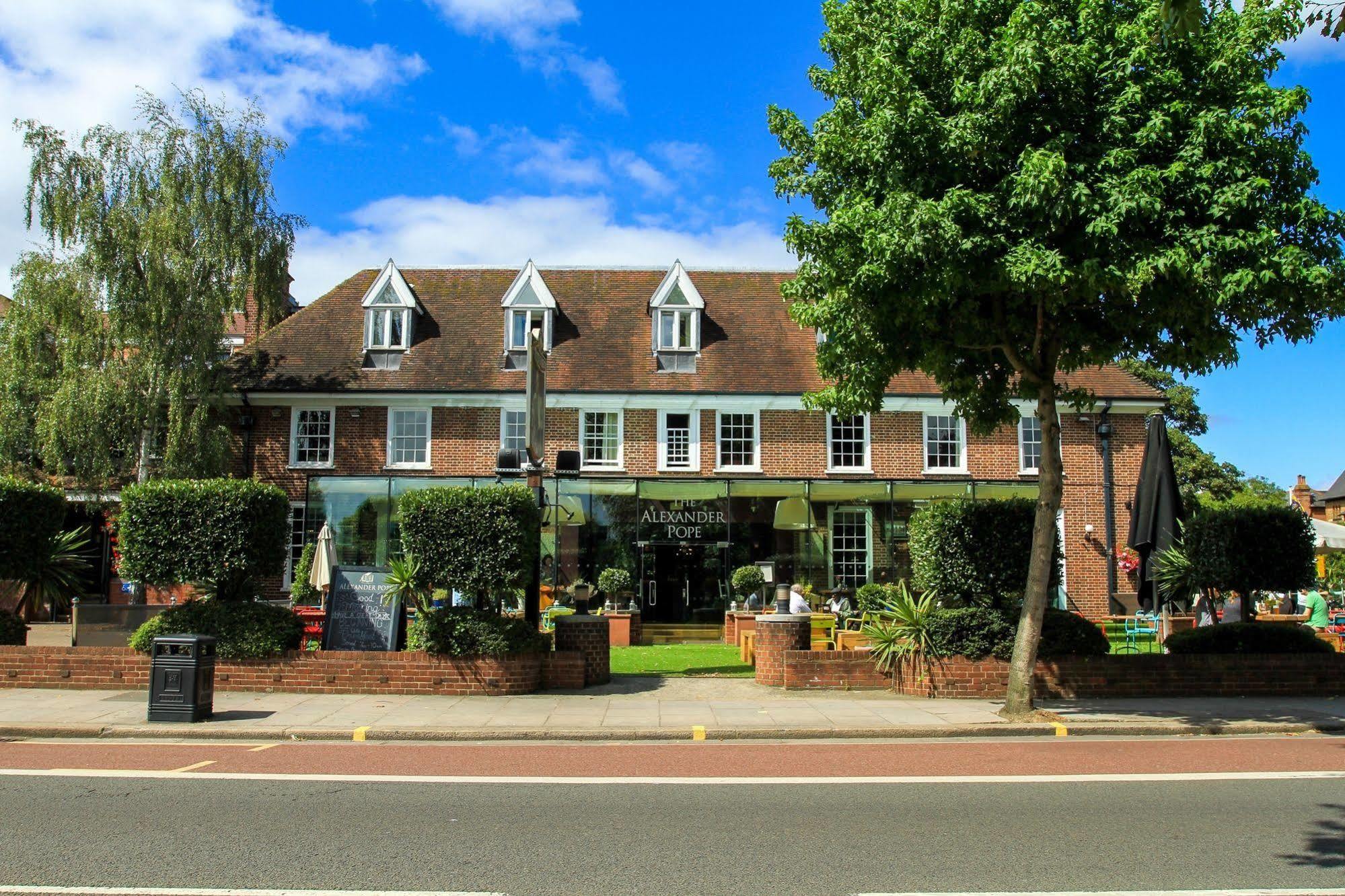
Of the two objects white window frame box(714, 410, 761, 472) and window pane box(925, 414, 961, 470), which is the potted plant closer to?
white window frame box(714, 410, 761, 472)

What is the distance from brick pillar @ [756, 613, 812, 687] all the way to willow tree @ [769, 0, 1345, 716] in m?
3.40

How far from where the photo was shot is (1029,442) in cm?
2727

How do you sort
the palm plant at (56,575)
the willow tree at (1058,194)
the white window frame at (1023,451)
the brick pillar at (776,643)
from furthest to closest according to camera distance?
the white window frame at (1023,451), the palm plant at (56,575), the brick pillar at (776,643), the willow tree at (1058,194)

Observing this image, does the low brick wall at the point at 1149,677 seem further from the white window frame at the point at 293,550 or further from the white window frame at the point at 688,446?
the white window frame at the point at 293,550

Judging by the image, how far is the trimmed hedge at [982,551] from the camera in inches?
553

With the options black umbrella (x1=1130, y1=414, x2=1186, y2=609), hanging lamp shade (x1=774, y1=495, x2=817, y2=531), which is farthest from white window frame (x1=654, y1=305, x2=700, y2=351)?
black umbrella (x1=1130, y1=414, x2=1186, y2=609)

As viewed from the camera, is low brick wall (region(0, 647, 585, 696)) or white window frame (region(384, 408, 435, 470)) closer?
low brick wall (region(0, 647, 585, 696))

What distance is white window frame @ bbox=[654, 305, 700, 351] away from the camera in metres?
27.7

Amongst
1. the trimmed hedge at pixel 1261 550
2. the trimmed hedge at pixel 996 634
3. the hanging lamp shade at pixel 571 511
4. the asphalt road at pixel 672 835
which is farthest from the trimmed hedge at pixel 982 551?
the hanging lamp shade at pixel 571 511

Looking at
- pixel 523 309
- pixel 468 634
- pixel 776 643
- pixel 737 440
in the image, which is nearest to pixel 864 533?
pixel 737 440

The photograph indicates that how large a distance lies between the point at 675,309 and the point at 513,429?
5.56m

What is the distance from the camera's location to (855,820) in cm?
732

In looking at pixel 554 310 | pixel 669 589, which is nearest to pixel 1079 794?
pixel 669 589

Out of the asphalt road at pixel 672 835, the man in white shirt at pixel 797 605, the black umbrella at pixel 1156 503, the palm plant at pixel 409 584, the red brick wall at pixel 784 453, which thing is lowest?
the asphalt road at pixel 672 835
